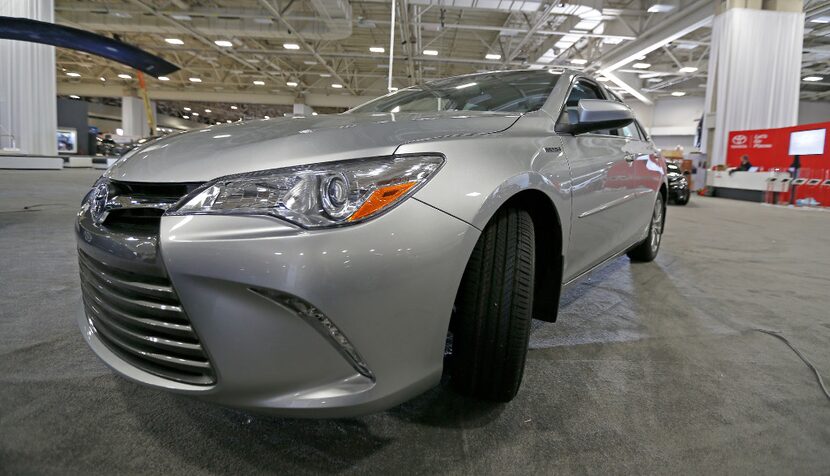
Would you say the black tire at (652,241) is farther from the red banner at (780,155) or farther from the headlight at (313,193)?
the red banner at (780,155)

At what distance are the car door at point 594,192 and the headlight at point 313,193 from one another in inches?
35.6

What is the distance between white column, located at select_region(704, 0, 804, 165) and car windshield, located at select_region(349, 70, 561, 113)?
12.6m

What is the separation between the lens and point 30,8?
1161cm

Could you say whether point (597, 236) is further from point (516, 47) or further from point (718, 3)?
point (516, 47)

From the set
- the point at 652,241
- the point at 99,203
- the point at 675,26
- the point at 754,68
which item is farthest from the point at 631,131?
the point at 754,68

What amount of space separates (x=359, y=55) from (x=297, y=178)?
16970 mm

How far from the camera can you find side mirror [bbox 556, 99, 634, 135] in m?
1.66

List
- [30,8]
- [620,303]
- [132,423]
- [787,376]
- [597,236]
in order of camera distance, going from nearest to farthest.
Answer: [132,423] → [787,376] → [597,236] → [620,303] → [30,8]

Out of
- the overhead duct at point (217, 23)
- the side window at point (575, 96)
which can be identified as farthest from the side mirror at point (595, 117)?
the overhead duct at point (217, 23)

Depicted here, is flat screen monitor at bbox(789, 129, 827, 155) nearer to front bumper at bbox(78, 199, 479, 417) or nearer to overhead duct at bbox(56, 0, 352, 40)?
overhead duct at bbox(56, 0, 352, 40)

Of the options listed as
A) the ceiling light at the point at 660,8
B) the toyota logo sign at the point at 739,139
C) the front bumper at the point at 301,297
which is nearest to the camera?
the front bumper at the point at 301,297

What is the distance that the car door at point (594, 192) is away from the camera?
5.81 ft

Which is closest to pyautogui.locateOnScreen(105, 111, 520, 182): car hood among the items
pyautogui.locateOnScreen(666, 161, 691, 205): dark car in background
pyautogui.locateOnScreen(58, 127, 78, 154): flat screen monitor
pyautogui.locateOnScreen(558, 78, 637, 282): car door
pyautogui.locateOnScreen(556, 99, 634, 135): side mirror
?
pyautogui.locateOnScreen(556, 99, 634, 135): side mirror

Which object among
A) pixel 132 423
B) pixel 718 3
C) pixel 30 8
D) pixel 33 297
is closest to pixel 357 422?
pixel 132 423
